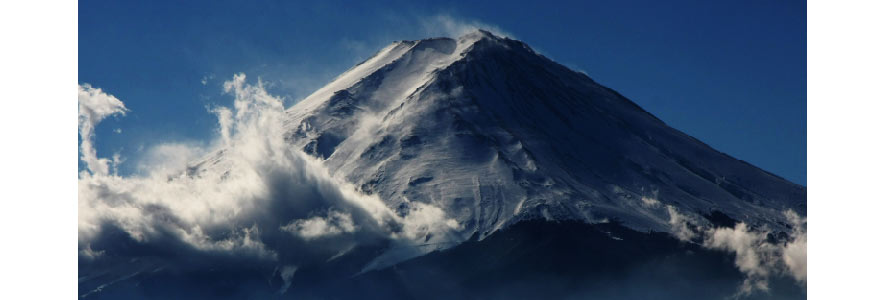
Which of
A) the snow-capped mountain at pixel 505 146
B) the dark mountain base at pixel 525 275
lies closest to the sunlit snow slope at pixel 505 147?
the snow-capped mountain at pixel 505 146

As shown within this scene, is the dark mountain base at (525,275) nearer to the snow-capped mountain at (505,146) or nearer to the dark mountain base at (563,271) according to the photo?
the dark mountain base at (563,271)

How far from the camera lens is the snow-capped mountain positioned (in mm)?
111438

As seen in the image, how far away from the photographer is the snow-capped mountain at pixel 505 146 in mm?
111438

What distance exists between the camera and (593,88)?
15000 centimetres

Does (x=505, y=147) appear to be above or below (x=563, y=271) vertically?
above

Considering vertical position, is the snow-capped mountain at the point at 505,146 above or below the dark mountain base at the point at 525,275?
above

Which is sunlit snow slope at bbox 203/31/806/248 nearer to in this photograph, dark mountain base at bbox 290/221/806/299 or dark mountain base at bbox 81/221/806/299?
dark mountain base at bbox 290/221/806/299

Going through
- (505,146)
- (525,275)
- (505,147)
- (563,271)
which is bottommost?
(525,275)

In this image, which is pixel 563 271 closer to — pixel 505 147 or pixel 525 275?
pixel 525 275

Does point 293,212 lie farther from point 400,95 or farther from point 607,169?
point 607,169

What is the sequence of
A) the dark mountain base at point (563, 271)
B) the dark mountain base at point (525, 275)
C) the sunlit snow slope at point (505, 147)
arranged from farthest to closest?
the sunlit snow slope at point (505, 147) < the dark mountain base at point (525, 275) < the dark mountain base at point (563, 271)

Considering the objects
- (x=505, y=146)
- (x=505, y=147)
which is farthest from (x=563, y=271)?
(x=505, y=146)

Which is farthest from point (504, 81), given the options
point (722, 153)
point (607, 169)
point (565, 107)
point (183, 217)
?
point (183, 217)

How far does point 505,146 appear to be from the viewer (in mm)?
121625
